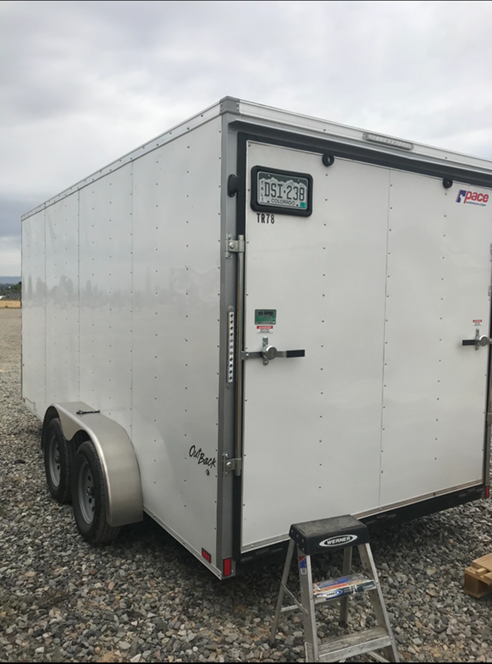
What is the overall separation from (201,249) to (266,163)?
23.1 inches

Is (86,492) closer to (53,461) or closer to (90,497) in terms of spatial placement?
(90,497)

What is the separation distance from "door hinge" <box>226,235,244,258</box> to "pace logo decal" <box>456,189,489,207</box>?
1.86 meters

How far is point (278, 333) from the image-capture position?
3.02 m

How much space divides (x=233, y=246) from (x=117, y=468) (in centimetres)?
190

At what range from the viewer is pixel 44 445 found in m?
5.18

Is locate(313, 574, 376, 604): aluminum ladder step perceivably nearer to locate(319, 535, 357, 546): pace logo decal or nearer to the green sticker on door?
locate(319, 535, 357, 546): pace logo decal

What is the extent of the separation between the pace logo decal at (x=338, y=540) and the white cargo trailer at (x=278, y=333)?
0.39 meters

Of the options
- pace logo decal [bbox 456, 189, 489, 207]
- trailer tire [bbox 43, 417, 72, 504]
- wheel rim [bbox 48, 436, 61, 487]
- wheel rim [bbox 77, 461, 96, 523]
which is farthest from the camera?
wheel rim [bbox 48, 436, 61, 487]

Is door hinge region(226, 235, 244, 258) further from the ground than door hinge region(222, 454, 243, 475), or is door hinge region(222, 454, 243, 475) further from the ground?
door hinge region(226, 235, 244, 258)

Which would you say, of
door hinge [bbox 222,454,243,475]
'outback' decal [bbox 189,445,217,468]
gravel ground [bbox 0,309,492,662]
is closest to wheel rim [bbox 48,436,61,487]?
gravel ground [bbox 0,309,492,662]

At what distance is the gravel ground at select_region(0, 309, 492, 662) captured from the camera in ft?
9.44

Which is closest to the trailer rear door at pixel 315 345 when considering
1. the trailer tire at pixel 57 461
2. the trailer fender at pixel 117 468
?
the trailer fender at pixel 117 468

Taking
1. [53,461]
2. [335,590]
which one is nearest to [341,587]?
[335,590]

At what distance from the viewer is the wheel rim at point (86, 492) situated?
4098mm
